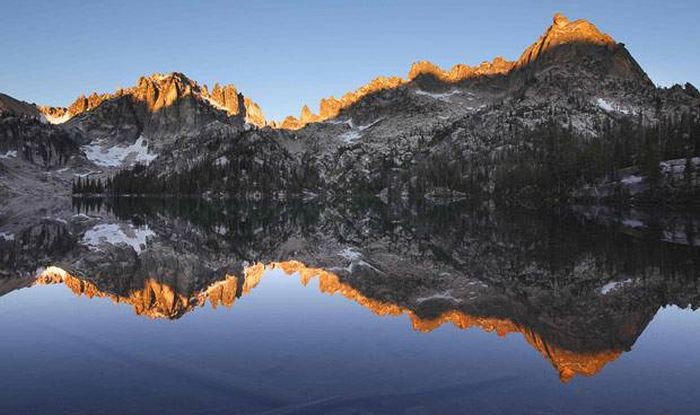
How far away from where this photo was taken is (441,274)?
136 ft

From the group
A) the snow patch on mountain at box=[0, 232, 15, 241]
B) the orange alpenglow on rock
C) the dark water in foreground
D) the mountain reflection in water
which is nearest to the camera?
the dark water in foreground

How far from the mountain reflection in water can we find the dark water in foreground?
8.3 inches

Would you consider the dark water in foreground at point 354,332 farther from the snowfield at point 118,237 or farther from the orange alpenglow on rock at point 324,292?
the snowfield at point 118,237

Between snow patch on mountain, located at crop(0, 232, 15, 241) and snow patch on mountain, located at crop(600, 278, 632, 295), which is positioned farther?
snow patch on mountain, located at crop(0, 232, 15, 241)

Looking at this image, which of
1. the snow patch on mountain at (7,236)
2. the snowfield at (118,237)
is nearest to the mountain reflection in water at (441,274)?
the snowfield at (118,237)

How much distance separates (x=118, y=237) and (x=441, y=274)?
1706 inches

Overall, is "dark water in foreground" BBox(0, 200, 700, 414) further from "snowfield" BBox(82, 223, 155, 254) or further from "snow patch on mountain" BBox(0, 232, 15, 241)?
"snow patch on mountain" BBox(0, 232, 15, 241)

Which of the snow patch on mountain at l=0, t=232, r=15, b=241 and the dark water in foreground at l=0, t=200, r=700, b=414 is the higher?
the snow patch on mountain at l=0, t=232, r=15, b=241

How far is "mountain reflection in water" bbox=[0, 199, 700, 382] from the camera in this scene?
86.3 feet

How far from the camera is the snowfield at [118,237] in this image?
5981 cm

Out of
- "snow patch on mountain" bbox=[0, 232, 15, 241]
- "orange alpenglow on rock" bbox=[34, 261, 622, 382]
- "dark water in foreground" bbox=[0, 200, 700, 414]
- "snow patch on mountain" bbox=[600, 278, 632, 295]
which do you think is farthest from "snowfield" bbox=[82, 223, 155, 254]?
"snow patch on mountain" bbox=[600, 278, 632, 295]

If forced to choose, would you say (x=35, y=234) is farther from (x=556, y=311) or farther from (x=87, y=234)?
(x=556, y=311)

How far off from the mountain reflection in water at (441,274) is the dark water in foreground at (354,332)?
0.21 metres

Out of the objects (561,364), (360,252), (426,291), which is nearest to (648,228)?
(360,252)
